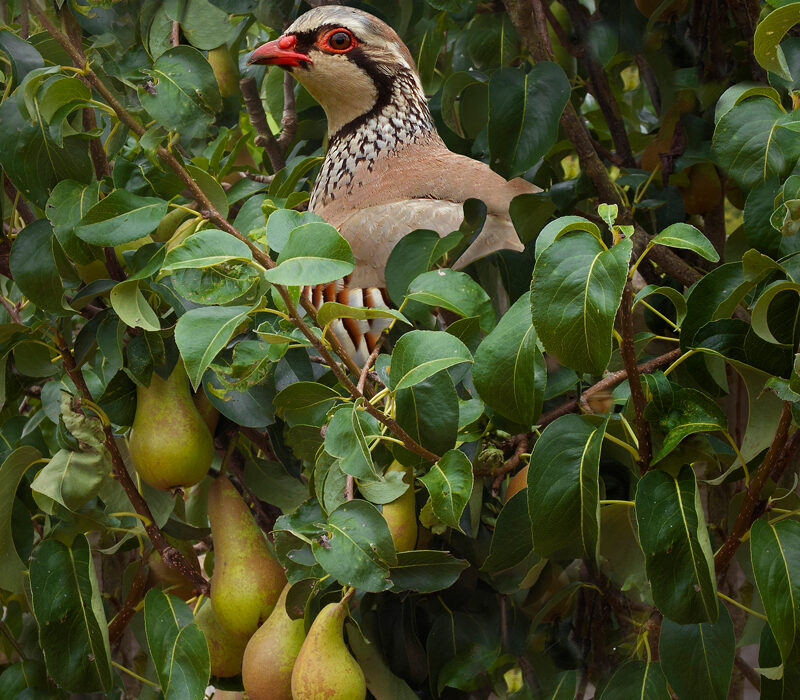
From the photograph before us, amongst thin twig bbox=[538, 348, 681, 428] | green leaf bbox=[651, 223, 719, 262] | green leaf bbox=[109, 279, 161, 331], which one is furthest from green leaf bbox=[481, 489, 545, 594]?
green leaf bbox=[109, 279, 161, 331]

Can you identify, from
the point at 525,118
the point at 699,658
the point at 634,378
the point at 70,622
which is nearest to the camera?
the point at 634,378

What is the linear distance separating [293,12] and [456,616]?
49.1 inches

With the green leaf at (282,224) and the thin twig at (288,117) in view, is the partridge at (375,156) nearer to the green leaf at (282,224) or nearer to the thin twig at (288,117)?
the thin twig at (288,117)

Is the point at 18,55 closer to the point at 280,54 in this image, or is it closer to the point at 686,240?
the point at 280,54

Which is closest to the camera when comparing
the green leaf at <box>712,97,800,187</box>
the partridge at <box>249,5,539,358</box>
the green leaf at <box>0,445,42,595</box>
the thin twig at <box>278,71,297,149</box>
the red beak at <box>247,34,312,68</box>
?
the green leaf at <box>712,97,800,187</box>

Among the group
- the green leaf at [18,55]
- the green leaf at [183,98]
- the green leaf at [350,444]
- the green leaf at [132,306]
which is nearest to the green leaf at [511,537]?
the green leaf at [350,444]

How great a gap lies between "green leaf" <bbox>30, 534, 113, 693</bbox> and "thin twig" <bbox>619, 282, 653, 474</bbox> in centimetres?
69

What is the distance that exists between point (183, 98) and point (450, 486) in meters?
0.53

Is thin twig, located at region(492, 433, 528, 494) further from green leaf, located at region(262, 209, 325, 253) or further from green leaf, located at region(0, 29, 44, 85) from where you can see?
green leaf, located at region(0, 29, 44, 85)

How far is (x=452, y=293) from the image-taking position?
1002mm

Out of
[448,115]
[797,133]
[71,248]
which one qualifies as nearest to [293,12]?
[448,115]

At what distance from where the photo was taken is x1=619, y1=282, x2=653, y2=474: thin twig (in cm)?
80

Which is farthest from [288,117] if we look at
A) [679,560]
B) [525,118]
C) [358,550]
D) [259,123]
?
[679,560]

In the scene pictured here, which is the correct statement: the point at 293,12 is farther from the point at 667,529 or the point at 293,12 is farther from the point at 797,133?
the point at 667,529
